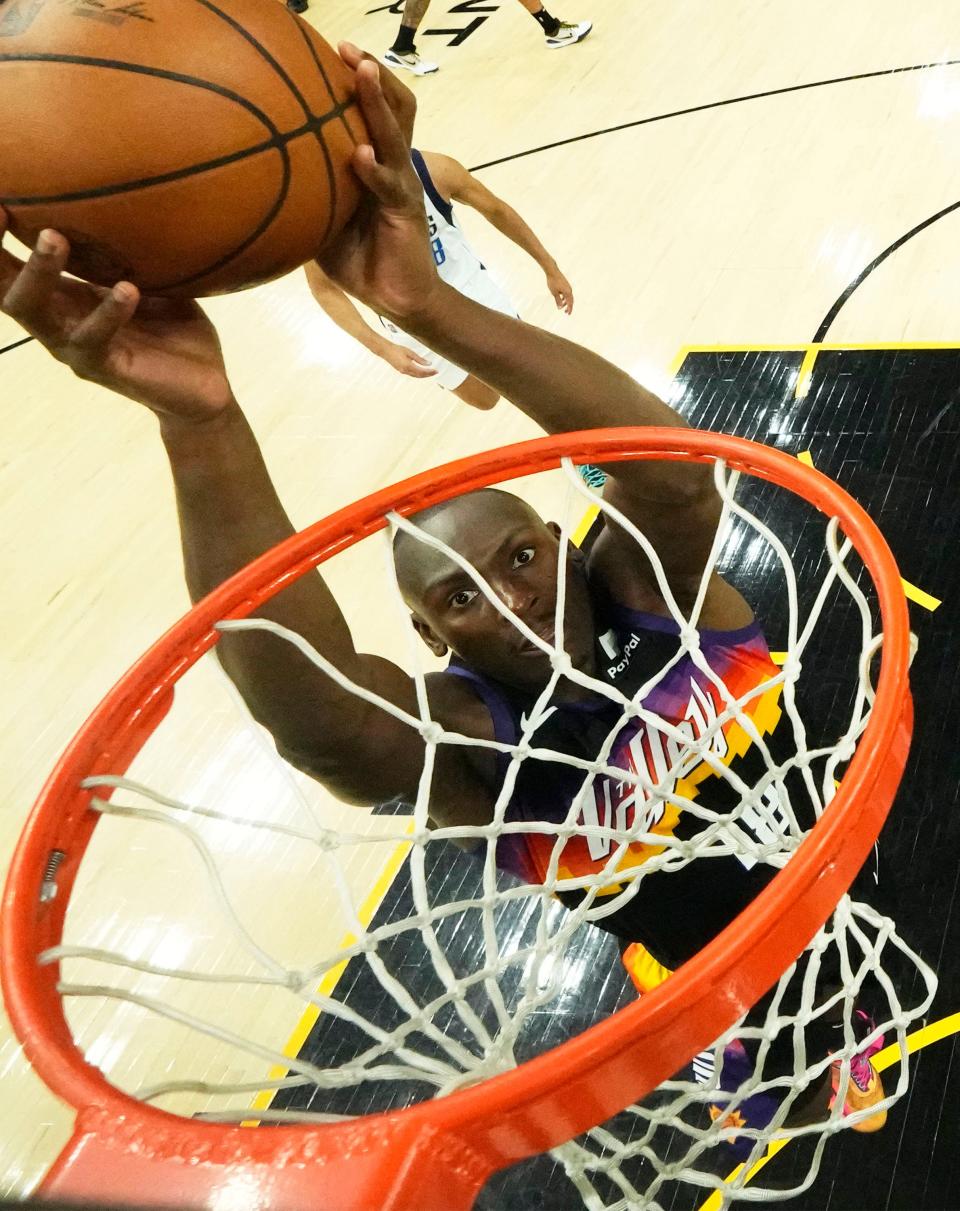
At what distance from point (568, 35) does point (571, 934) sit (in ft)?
18.3

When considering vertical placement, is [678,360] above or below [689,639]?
below

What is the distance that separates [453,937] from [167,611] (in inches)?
60.0

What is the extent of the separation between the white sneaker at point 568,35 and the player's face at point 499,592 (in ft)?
16.6

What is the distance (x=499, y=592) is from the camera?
138 centimetres

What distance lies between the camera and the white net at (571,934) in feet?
3.47

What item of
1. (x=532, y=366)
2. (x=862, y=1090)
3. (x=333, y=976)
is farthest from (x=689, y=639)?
(x=333, y=976)

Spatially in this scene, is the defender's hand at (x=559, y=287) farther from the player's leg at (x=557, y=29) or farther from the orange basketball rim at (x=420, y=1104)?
the player's leg at (x=557, y=29)

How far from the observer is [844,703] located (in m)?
2.21

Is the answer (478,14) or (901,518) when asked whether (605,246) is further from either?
(478,14)

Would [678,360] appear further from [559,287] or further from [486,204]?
[486,204]

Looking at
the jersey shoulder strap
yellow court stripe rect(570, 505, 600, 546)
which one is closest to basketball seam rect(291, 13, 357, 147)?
the jersey shoulder strap

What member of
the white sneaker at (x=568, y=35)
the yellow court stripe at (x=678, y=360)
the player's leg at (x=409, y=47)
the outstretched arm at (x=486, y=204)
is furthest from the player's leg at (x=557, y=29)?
the outstretched arm at (x=486, y=204)

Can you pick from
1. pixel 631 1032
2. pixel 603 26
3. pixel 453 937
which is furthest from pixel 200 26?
pixel 603 26

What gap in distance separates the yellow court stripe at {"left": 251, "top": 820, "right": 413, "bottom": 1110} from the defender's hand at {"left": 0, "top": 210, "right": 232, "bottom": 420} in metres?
1.06
